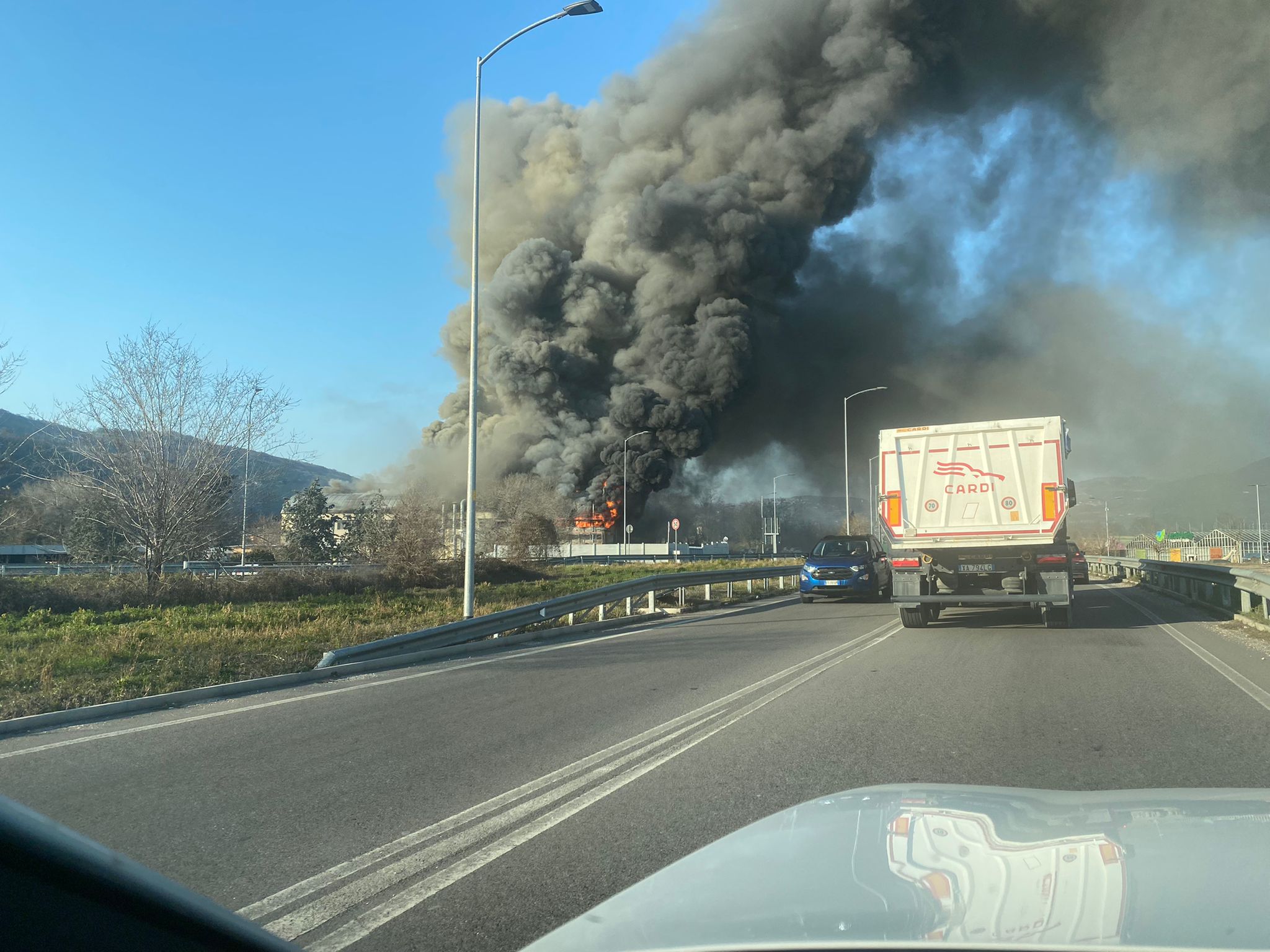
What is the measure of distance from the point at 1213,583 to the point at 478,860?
18049mm

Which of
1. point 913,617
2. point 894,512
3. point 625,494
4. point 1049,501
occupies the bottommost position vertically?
point 913,617

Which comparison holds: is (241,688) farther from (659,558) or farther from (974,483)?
(659,558)

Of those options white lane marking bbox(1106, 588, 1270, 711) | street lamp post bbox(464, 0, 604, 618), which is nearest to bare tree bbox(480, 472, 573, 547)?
street lamp post bbox(464, 0, 604, 618)

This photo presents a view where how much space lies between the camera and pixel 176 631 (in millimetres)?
11680

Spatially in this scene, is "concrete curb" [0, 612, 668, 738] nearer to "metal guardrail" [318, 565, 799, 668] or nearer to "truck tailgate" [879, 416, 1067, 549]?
"metal guardrail" [318, 565, 799, 668]

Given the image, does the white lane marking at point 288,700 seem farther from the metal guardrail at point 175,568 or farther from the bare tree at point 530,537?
the bare tree at point 530,537

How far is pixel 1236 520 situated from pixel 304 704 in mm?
113563

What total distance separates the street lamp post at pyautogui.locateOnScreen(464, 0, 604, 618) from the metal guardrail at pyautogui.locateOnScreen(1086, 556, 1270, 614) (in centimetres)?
1149

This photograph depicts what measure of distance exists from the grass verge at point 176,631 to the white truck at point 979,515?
7.00 metres

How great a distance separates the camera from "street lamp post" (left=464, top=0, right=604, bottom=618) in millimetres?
13297

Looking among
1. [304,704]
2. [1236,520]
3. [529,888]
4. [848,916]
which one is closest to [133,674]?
[304,704]

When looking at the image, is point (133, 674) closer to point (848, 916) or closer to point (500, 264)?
point (848, 916)

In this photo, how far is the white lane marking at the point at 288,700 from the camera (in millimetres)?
5918

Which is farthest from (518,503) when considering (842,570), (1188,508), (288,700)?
(1188,508)
